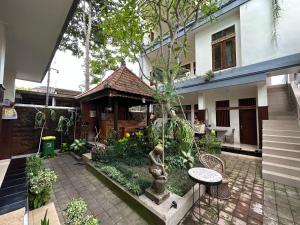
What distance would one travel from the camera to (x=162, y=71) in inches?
193

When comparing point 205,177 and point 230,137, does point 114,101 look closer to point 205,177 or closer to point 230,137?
point 205,177

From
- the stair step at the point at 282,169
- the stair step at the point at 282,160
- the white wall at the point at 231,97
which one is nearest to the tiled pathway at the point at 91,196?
the stair step at the point at 282,169

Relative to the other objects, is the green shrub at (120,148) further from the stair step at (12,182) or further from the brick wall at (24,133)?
the brick wall at (24,133)

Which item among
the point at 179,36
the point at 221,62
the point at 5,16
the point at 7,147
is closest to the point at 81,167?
the point at 7,147

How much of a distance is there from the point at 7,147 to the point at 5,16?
4.63m

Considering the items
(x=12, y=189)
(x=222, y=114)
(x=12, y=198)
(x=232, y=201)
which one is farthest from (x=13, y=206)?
(x=222, y=114)

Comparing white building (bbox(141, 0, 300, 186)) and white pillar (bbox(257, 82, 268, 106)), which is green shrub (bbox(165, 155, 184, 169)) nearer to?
white building (bbox(141, 0, 300, 186))

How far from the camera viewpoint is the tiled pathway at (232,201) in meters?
2.57

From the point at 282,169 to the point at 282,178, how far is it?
0.33 metres

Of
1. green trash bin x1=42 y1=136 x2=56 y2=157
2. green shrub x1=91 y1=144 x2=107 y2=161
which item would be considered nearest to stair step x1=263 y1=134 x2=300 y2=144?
green shrub x1=91 y1=144 x2=107 y2=161

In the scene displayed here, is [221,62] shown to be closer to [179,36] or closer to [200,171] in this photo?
[179,36]

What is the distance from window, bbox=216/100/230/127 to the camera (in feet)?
28.6

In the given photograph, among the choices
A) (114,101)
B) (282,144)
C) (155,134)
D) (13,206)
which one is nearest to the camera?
(13,206)

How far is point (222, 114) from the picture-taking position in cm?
897
